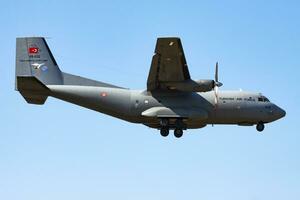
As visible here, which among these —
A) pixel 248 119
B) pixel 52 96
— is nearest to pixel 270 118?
pixel 248 119

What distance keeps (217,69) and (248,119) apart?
3975 mm

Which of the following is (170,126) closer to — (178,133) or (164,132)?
(164,132)

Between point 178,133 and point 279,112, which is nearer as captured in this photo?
point 178,133

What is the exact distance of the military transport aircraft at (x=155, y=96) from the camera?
44312 mm

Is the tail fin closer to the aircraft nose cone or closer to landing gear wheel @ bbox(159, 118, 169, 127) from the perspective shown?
landing gear wheel @ bbox(159, 118, 169, 127)

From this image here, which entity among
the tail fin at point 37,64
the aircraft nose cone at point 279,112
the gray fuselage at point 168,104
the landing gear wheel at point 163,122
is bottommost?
the landing gear wheel at point 163,122

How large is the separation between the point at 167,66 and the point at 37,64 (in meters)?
9.49

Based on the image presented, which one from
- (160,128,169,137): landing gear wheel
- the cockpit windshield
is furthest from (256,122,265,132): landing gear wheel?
(160,128,169,137): landing gear wheel

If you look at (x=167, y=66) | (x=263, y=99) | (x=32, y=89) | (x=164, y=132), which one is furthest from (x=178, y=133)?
(x=32, y=89)

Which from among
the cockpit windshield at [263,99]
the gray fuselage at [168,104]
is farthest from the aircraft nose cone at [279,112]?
the gray fuselage at [168,104]

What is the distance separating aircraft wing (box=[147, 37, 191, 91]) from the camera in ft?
134

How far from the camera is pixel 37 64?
46.9 metres

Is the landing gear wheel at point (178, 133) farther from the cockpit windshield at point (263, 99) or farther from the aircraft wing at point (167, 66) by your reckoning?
the cockpit windshield at point (263, 99)

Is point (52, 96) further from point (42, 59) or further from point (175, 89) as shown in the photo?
point (175, 89)
